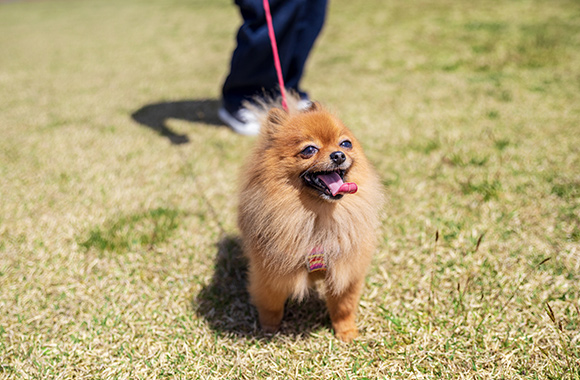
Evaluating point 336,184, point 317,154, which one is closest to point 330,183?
point 336,184

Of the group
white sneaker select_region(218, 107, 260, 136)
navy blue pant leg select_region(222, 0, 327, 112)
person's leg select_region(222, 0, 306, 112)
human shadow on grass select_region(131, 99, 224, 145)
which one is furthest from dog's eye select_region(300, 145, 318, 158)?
human shadow on grass select_region(131, 99, 224, 145)

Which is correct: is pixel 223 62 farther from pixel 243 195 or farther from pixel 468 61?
pixel 243 195

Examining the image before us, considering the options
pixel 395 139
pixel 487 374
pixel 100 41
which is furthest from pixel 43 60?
pixel 487 374

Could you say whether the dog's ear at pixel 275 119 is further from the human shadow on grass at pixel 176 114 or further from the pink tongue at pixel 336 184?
the human shadow on grass at pixel 176 114

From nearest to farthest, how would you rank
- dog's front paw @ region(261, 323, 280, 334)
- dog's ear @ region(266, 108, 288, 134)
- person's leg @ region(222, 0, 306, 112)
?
dog's ear @ region(266, 108, 288, 134) < dog's front paw @ region(261, 323, 280, 334) < person's leg @ region(222, 0, 306, 112)

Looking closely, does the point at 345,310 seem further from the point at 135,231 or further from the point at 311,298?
the point at 135,231

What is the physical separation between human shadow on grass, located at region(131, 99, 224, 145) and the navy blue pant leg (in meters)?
0.71

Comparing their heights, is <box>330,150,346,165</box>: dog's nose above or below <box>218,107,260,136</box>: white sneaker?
above

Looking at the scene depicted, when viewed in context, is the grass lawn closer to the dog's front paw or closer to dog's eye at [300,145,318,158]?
the dog's front paw

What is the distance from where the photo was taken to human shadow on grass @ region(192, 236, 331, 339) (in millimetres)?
2131

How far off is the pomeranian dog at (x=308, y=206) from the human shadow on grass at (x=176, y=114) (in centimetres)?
284

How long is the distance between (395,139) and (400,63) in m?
3.28

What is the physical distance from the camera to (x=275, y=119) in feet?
6.30

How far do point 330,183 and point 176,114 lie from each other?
4.06 meters
